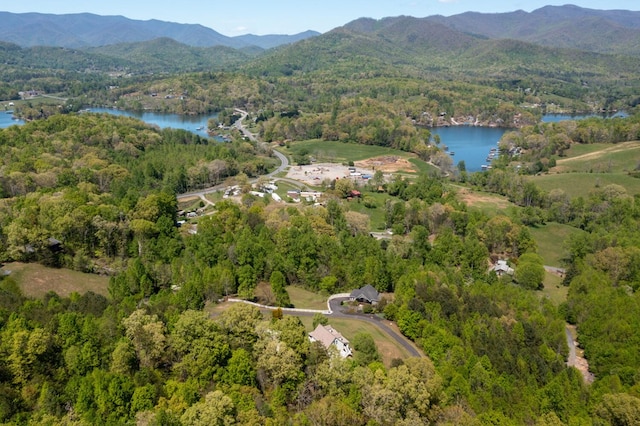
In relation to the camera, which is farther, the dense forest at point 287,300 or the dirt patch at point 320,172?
the dirt patch at point 320,172

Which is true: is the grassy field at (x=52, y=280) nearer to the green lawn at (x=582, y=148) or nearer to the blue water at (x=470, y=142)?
the blue water at (x=470, y=142)

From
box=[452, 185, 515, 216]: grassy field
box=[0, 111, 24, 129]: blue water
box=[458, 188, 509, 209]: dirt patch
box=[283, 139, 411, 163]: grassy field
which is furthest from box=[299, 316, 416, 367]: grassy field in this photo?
box=[0, 111, 24, 129]: blue water

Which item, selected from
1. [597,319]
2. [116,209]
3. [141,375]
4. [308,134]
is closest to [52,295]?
[141,375]

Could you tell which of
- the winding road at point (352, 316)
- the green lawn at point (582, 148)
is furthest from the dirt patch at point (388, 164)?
the winding road at point (352, 316)

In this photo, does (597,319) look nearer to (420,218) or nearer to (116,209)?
(420,218)

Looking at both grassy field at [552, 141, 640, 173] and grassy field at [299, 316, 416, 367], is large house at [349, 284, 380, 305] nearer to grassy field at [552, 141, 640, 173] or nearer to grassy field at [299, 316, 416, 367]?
grassy field at [299, 316, 416, 367]

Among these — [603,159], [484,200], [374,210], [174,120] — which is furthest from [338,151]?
[174,120]

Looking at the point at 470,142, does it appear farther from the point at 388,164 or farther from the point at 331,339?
the point at 331,339

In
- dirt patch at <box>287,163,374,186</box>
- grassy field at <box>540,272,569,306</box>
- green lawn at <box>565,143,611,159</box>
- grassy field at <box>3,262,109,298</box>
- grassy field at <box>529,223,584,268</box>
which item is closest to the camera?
grassy field at <box>3,262,109,298</box>
